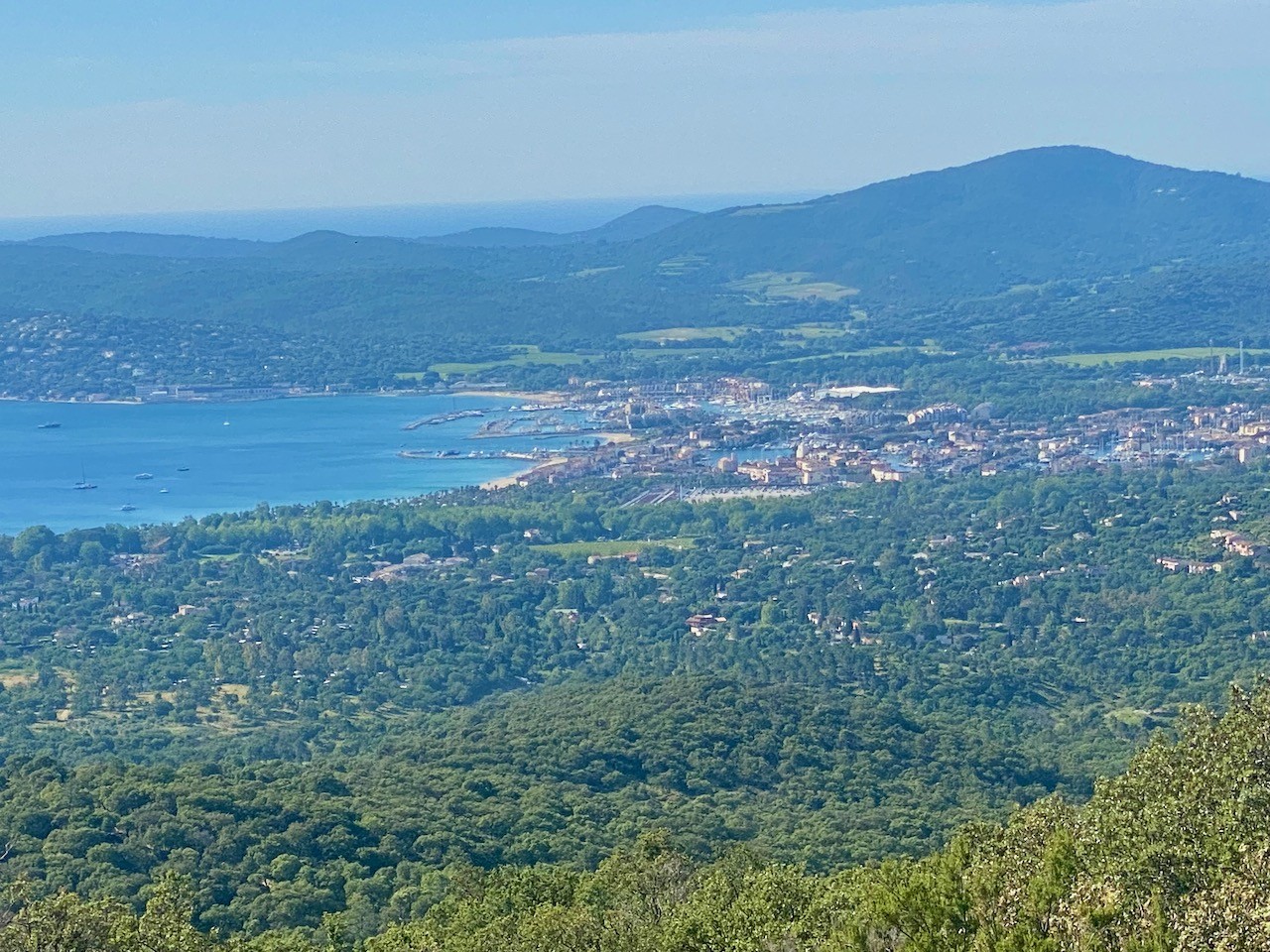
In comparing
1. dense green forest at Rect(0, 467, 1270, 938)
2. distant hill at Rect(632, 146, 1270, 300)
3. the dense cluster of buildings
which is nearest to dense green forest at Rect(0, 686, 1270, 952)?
dense green forest at Rect(0, 467, 1270, 938)

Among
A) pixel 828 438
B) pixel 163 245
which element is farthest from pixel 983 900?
pixel 163 245

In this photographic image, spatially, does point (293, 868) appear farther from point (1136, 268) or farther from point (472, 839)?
point (1136, 268)

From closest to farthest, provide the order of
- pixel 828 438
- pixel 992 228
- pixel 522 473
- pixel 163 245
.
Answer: pixel 522 473
pixel 828 438
pixel 992 228
pixel 163 245

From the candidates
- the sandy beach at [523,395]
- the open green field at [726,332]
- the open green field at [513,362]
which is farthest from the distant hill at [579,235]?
the sandy beach at [523,395]

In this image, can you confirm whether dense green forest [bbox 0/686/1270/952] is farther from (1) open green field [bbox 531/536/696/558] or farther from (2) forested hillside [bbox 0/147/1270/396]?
(2) forested hillside [bbox 0/147/1270/396]

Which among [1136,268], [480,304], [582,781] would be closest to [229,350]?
[480,304]

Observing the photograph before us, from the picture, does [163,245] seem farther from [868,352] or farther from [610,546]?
[610,546]

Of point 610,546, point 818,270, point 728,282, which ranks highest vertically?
point 818,270
